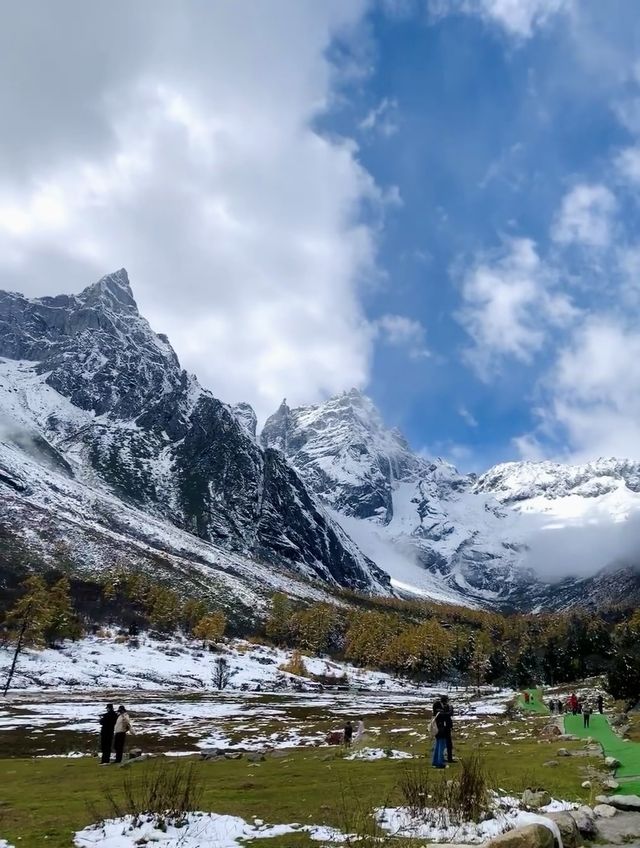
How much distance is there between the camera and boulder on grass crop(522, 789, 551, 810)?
39.8 ft

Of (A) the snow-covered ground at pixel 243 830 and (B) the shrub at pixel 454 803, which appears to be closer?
(A) the snow-covered ground at pixel 243 830

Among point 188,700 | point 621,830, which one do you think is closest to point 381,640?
point 188,700

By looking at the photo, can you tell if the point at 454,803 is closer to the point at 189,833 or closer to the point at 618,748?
the point at 189,833

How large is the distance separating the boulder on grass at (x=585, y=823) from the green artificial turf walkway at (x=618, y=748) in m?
4.71

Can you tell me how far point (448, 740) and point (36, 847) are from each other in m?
14.2

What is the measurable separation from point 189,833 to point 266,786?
22.1ft

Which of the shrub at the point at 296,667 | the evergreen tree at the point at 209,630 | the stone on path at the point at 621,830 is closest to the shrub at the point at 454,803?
the stone on path at the point at 621,830

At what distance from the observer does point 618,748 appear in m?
24.1

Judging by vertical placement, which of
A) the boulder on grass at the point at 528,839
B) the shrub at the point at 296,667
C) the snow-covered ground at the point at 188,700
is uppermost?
the shrub at the point at 296,667

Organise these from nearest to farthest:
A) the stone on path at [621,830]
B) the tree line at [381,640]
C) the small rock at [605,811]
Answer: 1. the stone on path at [621,830]
2. the small rock at [605,811]
3. the tree line at [381,640]

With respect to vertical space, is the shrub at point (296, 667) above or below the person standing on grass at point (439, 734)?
above

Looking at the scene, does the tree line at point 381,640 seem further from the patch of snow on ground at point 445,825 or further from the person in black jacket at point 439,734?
the patch of snow on ground at point 445,825

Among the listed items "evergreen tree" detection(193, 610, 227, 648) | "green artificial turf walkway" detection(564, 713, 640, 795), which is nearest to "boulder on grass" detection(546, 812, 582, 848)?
"green artificial turf walkway" detection(564, 713, 640, 795)

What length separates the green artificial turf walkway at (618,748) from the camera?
1549 cm
